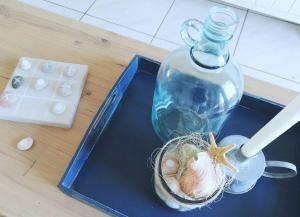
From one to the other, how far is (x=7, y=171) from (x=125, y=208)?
0.63 feet

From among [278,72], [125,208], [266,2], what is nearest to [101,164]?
[125,208]

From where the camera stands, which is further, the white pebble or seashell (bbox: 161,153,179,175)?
the white pebble

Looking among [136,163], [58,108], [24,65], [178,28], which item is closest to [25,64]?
[24,65]

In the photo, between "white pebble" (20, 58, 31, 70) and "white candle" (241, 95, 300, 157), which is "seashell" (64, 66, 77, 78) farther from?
"white candle" (241, 95, 300, 157)

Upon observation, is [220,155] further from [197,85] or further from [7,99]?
[7,99]

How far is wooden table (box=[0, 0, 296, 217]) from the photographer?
0.49 m

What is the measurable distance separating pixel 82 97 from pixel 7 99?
0.12 metres

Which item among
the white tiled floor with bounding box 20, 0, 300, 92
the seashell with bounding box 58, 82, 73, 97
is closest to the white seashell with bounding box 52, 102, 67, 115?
the seashell with bounding box 58, 82, 73, 97

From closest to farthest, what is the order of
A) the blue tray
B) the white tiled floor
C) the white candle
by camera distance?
the white candle → the blue tray → the white tiled floor

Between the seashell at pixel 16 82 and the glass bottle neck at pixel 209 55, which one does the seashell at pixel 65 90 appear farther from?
the glass bottle neck at pixel 209 55

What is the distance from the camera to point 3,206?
482 mm

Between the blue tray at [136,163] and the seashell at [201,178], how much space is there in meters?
0.10

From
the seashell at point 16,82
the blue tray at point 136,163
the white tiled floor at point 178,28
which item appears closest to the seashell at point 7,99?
the seashell at point 16,82

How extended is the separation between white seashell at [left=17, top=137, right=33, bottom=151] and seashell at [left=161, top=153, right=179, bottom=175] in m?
0.24
